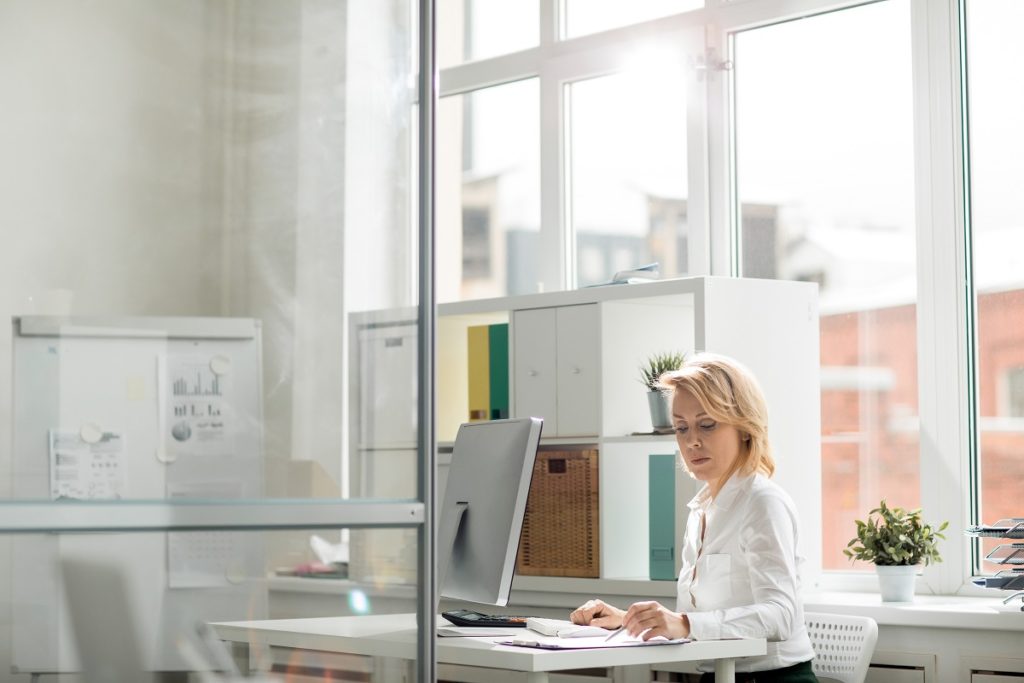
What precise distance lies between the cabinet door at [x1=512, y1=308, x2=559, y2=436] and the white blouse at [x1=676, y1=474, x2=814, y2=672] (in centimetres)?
94

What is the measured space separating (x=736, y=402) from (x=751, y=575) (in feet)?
1.37

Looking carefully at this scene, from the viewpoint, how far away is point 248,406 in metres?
2.02

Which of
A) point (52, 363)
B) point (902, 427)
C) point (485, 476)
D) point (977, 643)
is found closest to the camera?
point (52, 363)

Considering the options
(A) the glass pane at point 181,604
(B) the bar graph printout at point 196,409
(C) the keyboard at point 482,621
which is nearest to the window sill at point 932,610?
(C) the keyboard at point 482,621

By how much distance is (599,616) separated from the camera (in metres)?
2.96

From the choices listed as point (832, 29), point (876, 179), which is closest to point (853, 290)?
point (876, 179)

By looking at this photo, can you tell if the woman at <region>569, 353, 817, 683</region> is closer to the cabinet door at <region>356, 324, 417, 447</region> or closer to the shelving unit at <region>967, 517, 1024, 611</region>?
the shelving unit at <region>967, 517, 1024, 611</region>

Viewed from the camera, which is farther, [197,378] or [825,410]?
[825,410]

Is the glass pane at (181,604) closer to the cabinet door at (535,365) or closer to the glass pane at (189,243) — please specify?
the glass pane at (189,243)

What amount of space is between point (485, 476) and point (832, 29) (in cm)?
191

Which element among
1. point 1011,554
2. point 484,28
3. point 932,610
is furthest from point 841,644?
point 484,28

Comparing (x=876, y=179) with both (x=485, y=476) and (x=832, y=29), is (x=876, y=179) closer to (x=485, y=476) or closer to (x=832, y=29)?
(x=832, y=29)

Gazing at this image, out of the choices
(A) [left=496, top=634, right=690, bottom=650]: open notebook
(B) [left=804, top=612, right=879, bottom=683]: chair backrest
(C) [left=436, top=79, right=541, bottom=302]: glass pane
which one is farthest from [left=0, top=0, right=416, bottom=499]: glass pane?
(C) [left=436, top=79, right=541, bottom=302]: glass pane

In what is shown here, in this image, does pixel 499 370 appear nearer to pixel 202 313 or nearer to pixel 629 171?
pixel 629 171
